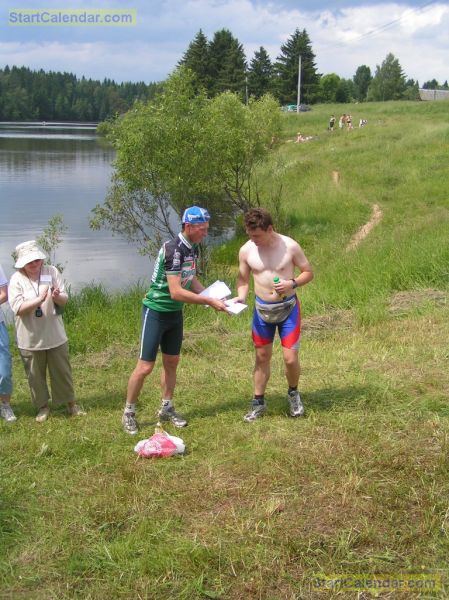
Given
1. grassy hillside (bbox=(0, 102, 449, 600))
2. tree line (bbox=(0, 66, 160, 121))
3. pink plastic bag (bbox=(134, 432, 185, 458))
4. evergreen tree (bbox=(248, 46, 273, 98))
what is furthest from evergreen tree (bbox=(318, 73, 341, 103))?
pink plastic bag (bbox=(134, 432, 185, 458))

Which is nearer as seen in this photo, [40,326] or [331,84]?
[40,326]

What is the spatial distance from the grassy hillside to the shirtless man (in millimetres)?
474

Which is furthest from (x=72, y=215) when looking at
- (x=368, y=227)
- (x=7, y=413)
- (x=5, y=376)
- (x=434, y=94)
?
(x=434, y=94)

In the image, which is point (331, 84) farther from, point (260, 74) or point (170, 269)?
point (170, 269)

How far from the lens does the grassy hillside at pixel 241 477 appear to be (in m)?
2.96

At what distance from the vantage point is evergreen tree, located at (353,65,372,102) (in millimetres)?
112556

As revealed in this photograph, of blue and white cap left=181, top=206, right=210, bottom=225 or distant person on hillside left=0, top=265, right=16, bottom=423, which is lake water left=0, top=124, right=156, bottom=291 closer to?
distant person on hillside left=0, top=265, right=16, bottom=423

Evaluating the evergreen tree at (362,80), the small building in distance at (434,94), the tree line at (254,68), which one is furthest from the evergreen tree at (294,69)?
the evergreen tree at (362,80)

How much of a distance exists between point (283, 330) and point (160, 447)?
129 centimetres

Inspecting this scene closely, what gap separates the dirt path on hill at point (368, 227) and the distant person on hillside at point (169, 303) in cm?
1251

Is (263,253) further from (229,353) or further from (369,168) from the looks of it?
(369,168)

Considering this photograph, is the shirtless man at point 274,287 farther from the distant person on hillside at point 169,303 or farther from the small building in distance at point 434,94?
the small building in distance at point 434,94

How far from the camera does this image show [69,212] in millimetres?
23203

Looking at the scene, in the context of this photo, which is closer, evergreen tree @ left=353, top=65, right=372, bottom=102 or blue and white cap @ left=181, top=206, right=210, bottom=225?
blue and white cap @ left=181, top=206, right=210, bottom=225
